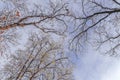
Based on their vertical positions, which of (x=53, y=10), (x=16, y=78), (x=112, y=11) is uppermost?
(x=53, y=10)

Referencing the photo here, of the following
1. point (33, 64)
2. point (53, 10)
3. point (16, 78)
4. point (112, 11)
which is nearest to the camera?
point (112, 11)

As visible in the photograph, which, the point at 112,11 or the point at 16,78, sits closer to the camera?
the point at 112,11

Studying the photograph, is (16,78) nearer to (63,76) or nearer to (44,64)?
(44,64)

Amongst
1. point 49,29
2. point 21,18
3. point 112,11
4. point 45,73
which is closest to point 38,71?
point 45,73

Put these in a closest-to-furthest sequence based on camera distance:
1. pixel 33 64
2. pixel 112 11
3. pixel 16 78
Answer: pixel 112 11, pixel 16 78, pixel 33 64

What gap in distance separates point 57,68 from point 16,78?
2.87 metres

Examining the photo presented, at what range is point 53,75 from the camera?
1795 centimetres

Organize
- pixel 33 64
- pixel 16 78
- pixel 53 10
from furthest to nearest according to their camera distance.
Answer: pixel 33 64 → pixel 16 78 → pixel 53 10

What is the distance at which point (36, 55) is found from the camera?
18.1 meters

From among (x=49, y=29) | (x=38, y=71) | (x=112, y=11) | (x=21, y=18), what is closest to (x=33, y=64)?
(x=38, y=71)

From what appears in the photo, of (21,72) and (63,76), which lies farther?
(63,76)

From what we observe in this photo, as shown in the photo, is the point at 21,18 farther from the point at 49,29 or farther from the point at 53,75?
the point at 53,75

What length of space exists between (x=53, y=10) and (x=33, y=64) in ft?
14.1

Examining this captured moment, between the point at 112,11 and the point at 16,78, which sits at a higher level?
the point at 112,11
